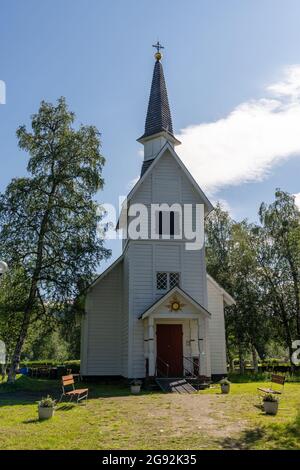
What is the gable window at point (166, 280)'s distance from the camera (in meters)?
21.8

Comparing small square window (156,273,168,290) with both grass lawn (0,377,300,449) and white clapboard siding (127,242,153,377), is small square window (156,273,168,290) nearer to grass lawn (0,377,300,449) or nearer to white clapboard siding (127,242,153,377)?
white clapboard siding (127,242,153,377)

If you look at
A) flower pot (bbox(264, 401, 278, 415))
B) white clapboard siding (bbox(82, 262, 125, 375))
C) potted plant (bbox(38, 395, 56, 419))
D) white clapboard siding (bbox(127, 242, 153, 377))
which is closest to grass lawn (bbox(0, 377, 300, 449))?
flower pot (bbox(264, 401, 278, 415))

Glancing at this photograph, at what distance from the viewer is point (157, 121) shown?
25.9 m

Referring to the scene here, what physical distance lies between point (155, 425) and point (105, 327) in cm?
1400

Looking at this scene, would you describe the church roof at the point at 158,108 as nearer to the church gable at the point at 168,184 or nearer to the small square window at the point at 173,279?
the church gable at the point at 168,184

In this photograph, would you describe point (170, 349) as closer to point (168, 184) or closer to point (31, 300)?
point (31, 300)

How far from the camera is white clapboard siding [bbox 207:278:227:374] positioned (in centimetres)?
2372

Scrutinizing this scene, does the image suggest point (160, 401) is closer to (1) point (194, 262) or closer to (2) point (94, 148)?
(1) point (194, 262)

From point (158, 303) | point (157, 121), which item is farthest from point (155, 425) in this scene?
point (157, 121)

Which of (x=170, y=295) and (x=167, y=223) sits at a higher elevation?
(x=167, y=223)

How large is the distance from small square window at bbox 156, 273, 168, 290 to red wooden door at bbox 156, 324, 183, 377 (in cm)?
196

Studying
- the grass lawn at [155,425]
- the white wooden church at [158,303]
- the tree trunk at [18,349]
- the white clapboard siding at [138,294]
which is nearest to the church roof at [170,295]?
the white wooden church at [158,303]
